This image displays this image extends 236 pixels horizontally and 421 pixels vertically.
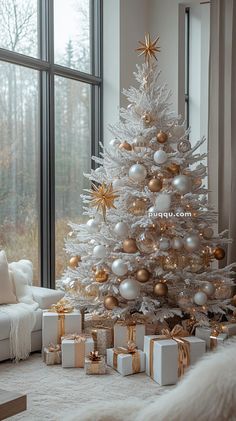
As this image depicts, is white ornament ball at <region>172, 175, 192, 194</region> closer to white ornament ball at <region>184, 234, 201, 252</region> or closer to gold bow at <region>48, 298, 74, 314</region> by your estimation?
white ornament ball at <region>184, 234, 201, 252</region>

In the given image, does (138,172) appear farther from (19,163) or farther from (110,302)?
(19,163)

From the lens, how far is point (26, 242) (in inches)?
217

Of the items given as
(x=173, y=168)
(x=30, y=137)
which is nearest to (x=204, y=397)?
(x=173, y=168)

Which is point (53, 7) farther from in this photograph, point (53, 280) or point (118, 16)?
point (53, 280)

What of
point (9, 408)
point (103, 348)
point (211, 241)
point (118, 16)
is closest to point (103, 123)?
point (118, 16)

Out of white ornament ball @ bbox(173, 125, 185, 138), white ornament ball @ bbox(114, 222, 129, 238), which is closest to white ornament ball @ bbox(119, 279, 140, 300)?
white ornament ball @ bbox(114, 222, 129, 238)

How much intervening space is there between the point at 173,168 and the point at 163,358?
5.23 ft

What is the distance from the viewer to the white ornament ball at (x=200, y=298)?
4.62 meters

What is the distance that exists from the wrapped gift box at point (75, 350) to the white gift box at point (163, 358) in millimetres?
489

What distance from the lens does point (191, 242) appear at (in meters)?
4.66

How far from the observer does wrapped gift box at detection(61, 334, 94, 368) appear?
4328 mm

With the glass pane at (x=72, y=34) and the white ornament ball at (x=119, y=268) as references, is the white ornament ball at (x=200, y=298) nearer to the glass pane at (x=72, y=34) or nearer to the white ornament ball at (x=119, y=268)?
the white ornament ball at (x=119, y=268)

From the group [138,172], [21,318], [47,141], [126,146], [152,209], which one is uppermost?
[47,141]

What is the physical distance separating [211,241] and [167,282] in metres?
0.53
